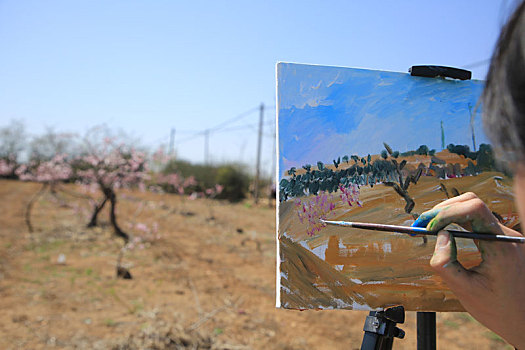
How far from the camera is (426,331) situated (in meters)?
1.20

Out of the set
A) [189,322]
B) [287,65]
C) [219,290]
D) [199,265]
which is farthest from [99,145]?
[287,65]

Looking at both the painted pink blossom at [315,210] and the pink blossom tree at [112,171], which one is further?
the pink blossom tree at [112,171]

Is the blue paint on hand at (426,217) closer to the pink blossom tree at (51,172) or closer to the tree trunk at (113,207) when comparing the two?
the tree trunk at (113,207)

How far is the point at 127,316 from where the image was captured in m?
3.37

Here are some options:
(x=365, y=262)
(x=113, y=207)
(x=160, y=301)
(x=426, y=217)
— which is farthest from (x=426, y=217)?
(x=113, y=207)

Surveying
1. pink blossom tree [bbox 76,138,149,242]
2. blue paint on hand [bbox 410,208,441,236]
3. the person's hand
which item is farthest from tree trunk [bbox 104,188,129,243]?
the person's hand

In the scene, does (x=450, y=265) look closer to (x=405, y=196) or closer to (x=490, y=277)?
(x=490, y=277)

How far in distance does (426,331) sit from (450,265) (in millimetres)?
467

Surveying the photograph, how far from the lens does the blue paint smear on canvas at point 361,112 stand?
4.23 feet

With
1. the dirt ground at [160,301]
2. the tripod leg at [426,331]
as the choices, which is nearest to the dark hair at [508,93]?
the tripod leg at [426,331]

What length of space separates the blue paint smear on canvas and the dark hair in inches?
31.5

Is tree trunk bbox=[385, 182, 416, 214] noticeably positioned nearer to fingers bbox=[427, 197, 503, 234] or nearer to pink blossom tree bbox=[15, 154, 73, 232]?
fingers bbox=[427, 197, 503, 234]

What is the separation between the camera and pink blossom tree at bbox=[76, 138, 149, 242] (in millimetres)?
6352

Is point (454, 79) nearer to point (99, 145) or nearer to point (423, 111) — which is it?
point (423, 111)
